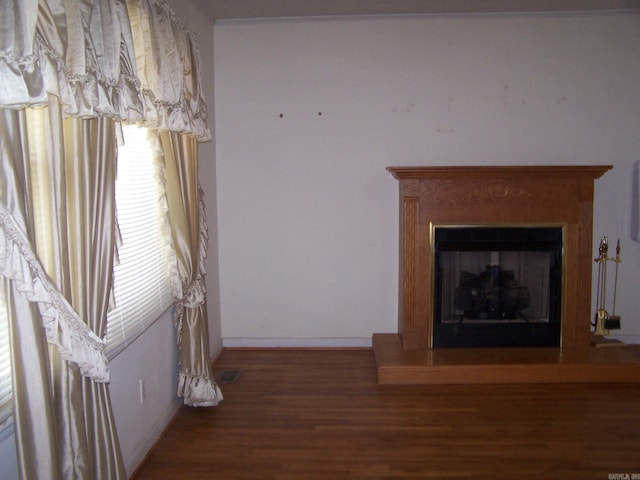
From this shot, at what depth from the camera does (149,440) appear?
Answer: 2.90 meters

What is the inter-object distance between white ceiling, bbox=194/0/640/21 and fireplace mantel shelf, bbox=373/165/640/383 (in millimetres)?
1227

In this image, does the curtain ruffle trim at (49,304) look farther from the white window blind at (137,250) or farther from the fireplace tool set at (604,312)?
the fireplace tool set at (604,312)

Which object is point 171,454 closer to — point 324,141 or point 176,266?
point 176,266

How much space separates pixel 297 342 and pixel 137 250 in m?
2.11

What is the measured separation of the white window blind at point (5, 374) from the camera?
66.8 inches

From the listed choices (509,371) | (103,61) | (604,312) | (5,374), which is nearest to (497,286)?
(509,371)

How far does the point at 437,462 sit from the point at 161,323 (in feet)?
5.67

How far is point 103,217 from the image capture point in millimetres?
2051

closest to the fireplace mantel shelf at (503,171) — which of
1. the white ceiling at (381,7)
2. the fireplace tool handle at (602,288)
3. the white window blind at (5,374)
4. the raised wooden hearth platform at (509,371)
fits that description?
the fireplace tool handle at (602,288)

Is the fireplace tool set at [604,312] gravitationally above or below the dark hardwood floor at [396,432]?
above

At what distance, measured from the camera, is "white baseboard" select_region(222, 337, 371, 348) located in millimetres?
4520

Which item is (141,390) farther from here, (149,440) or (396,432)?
(396,432)

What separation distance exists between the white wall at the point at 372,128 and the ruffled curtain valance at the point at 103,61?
1.18 m

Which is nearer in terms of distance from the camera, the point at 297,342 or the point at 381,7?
the point at 381,7
